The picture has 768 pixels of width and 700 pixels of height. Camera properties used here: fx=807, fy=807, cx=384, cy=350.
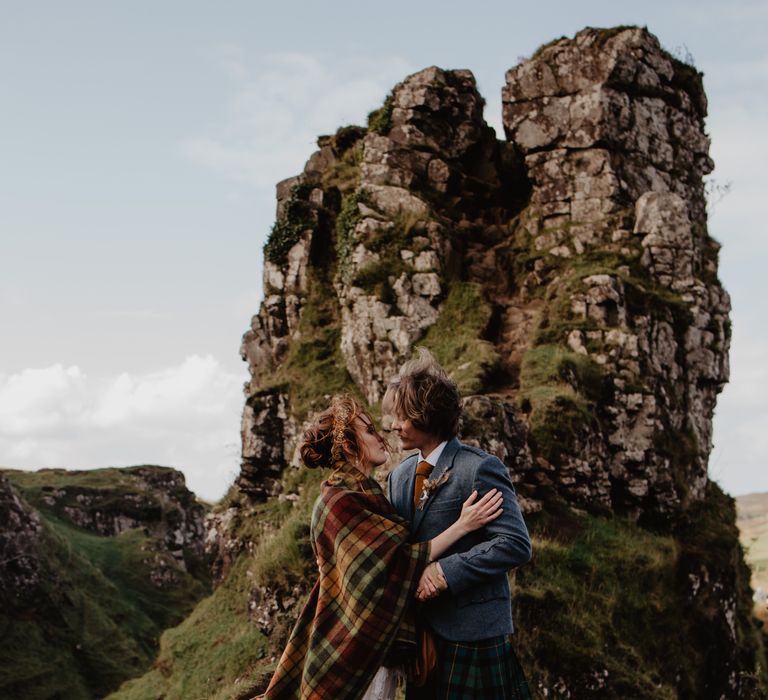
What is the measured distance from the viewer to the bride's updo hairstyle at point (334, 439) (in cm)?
509

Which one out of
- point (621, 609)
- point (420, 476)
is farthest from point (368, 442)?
point (621, 609)

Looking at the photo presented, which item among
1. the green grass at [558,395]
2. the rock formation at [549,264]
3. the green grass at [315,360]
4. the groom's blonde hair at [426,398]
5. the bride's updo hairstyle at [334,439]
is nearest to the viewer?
the groom's blonde hair at [426,398]

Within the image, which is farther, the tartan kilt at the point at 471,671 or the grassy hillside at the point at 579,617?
the grassy hillside at the point at 579,617

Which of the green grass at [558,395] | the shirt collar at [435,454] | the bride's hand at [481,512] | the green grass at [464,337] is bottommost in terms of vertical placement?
the bride's hand at [481,512]

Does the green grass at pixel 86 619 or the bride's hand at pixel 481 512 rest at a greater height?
the bride's hand at pixel 481 512

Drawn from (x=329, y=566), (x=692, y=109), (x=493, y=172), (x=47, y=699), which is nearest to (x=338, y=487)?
(x=329, y=566)

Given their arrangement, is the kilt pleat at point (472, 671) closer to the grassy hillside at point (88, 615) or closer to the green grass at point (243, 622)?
the green grass at point (243, 622)

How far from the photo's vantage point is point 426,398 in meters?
4.98

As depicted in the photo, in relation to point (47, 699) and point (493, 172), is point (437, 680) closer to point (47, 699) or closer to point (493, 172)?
point (493, 172)

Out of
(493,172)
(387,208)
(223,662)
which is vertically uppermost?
(493,172)

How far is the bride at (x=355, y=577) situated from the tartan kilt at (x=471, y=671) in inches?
8.2

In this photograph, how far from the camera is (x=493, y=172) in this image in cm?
2559

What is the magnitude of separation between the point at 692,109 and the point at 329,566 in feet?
81.9

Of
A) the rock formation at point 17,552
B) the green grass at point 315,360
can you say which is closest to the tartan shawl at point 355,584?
the green grass at point 315,360
